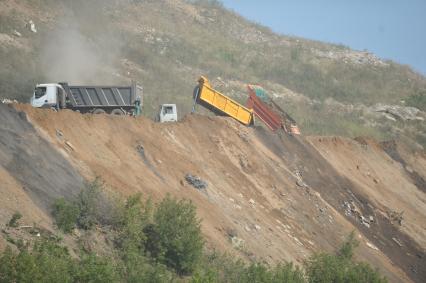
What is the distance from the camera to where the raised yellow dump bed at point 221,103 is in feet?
131

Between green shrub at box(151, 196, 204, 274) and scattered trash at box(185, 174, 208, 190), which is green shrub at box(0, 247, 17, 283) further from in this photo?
scattered trash at box(185, 174, 208, 190)

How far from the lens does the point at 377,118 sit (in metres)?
69.4

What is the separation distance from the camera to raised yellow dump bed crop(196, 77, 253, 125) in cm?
4006

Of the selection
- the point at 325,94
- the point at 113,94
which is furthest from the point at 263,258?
the point at 325,94

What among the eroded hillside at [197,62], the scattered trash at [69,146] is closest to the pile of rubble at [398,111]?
the eroded hillside at [197,62]

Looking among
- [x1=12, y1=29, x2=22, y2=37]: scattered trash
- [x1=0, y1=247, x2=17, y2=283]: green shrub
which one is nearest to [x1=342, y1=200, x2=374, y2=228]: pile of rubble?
[x1=0, y1=247, x2=17, y2=283]: green shrub

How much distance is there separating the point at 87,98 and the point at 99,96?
0.73 metres

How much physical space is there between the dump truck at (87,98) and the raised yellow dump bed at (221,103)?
12.6 feet

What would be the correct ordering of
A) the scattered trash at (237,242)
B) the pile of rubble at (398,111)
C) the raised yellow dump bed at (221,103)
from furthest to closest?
the pile of rubble at (398,111), the raised yellow dump bed at (221,103), the scattered trash at (237,242)

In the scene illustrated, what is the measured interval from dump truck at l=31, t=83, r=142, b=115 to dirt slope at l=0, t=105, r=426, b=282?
326cm

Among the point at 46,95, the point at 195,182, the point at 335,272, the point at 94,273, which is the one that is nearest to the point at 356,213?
the point at 195,182

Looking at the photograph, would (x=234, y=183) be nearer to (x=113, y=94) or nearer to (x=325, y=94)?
(x=113, y=94)

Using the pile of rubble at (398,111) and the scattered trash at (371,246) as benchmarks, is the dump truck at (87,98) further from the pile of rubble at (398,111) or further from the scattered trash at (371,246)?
the pile of rubble at (398,111)

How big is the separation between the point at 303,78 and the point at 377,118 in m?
12.2
